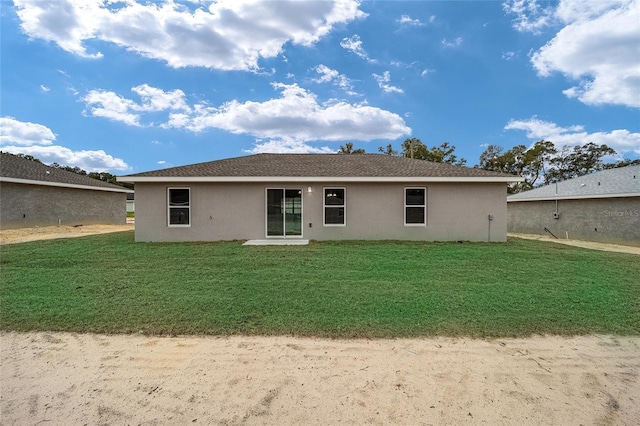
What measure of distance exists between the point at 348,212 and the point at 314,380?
8.32m

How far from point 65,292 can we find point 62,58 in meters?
12.4

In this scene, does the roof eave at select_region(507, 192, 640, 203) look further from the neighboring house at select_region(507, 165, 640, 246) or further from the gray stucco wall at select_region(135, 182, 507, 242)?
the gray stucco wall at select_region(135, 182, 507, 242)

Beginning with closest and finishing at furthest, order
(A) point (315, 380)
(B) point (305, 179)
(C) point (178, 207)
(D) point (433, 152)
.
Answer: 1. (A) point (315, 380)
2. (B) point (305, 179)
3. (C) point (178, 207)
4. (D) point (433, 152)

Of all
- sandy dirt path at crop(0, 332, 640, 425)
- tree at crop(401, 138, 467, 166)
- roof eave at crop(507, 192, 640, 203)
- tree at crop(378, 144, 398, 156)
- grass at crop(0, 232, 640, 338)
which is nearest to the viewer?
sandy dirt path at crop(0, 332, 640, 425)

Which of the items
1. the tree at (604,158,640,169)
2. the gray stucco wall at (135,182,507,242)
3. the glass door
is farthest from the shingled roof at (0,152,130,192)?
the tree at (604,158,640,169)

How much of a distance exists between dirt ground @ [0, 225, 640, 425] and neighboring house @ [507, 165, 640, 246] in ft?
44.6

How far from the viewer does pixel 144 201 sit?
10391 mm

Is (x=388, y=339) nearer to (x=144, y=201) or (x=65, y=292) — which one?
(x=65, y=292)

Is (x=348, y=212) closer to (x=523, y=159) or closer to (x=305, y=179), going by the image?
(x=305, y=179)

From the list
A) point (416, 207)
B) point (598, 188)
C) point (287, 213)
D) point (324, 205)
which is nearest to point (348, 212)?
point (324, 205)

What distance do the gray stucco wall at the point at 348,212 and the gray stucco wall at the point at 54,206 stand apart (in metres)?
9.28

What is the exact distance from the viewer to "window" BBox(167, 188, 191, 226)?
34.5 feet

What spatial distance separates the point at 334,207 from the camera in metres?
10.7

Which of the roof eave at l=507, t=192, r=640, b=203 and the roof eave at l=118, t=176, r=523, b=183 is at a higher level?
the roof eave at l=118, t=176, r=523, b=183
